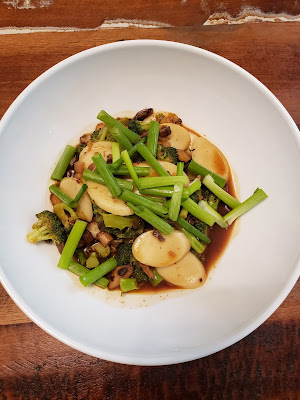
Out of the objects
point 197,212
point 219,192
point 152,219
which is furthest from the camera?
point 219,192

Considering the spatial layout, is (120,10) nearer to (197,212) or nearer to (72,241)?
(197,212)

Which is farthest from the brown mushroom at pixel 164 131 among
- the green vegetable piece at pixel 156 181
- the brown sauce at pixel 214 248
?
the brown sauce at pixel 214 248

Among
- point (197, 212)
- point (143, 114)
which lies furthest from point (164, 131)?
point (197, 212)

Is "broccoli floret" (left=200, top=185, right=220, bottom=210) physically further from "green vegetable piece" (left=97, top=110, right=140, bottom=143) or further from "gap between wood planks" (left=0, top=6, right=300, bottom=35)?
"gap between wood planks" (left=0, top=6, right=300, bottom=35)

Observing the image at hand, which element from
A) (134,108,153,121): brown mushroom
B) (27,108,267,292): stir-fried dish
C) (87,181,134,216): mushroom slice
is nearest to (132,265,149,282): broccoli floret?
(27,108,267,292): stir-fried dish

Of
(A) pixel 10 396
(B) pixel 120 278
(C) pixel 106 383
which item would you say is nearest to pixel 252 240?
(B) pixel 120 278

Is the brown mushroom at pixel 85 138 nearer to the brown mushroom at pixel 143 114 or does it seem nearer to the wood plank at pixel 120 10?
the brown mushroom at pixel 143 114

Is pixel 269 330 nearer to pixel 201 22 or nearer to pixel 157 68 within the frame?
pixel 157 68
